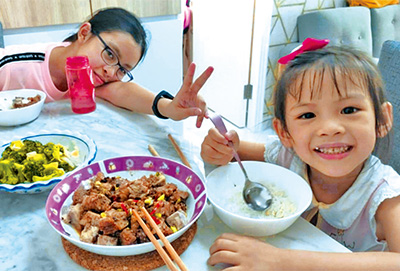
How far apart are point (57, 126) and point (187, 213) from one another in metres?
0.64

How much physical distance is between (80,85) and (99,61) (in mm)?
145

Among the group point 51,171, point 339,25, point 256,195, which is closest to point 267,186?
point 256,195

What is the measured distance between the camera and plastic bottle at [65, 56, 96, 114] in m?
1.30

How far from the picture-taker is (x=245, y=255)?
25.1 inches

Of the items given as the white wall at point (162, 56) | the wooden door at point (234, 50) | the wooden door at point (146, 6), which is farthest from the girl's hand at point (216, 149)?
the wooden door at point (234, 50)

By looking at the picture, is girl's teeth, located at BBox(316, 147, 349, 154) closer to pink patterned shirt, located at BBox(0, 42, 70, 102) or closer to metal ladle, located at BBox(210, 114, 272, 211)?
metal ladle, located at BBox(210, 114, 272, 211)

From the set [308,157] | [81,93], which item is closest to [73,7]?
[81,93]

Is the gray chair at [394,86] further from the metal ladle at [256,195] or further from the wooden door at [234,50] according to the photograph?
the wooden door at [234,50]

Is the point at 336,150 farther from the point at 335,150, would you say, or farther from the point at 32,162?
the point at 32,162

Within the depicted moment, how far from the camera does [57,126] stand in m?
1.18

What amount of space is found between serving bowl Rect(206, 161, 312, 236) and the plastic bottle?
2.04ft

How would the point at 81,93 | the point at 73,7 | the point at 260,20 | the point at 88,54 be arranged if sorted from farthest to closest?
1. the point at 260,20
2. the point at 73,7
3. the point at 88,54
4. the point at 81,93

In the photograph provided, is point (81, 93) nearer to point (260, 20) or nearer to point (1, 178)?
point (1, 178)

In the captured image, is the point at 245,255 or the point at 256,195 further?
the point at 256,195
